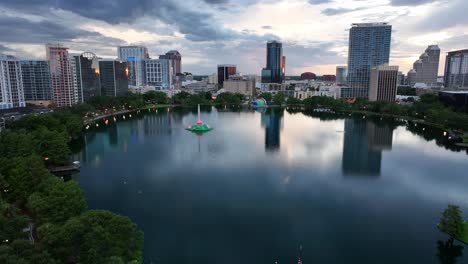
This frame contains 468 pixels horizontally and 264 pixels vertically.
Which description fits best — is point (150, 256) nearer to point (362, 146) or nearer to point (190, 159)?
point (190, 159)

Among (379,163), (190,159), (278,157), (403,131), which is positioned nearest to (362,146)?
(379,163)

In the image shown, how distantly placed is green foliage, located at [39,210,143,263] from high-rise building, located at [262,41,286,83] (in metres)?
104

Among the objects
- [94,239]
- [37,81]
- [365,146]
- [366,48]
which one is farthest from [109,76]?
[94,239]

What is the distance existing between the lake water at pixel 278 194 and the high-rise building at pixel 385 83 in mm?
28068

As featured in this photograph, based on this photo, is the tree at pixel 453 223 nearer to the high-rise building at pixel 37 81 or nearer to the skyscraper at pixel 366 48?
the high-rise building at pixel 37 81

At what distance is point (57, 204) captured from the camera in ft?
29.5

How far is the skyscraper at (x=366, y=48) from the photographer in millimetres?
64375

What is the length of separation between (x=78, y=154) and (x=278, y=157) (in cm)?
1353

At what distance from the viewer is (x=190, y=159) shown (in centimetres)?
1902

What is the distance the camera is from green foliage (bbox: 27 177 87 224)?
28.7 ft

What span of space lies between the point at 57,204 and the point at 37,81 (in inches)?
→ 1593

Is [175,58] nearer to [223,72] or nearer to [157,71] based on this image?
[223,72]

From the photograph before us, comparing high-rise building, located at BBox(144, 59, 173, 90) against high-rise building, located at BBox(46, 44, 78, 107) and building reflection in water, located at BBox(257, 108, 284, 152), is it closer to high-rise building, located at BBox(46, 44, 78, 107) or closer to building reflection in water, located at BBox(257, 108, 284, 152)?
high-rise building, located at BBox(46, 44, 78, 107)

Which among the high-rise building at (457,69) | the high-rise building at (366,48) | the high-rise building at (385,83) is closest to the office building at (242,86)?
the high-rise building at (366,48)
